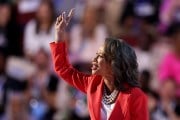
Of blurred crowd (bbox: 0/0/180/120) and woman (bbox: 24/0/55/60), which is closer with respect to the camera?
blurred crowd (bbox: 0/0/180/120)

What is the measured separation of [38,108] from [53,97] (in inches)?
9.9

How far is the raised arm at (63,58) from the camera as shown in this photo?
5855mm

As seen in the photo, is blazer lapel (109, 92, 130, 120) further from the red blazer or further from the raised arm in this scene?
the raised arm

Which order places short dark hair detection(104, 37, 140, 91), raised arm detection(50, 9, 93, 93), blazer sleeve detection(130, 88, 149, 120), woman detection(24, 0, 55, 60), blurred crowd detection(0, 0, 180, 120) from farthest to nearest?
1. woman detection(24, 0, 55, 60)
2. blurred crowd detection(0, 0, 180, 120)
3. raised arm detection(50, 9, 93, 93)
4. short dark hair detection(104, 37, 140, 91)
5. blazer sleeve detection(130, 88, 149, 120)

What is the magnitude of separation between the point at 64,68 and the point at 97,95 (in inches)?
14.8

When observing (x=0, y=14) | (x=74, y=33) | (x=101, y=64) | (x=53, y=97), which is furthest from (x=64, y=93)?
(x=101, y=64)

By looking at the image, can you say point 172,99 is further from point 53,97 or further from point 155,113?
point 53,97

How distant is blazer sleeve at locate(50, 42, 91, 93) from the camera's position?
5.88 meters

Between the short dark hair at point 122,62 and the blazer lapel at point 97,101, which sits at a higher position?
the short dark hair at point 122,62

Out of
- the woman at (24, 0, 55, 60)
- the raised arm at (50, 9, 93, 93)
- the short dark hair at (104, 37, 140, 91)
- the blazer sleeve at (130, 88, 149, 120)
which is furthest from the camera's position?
the woman at (24, 0, 55, 60)

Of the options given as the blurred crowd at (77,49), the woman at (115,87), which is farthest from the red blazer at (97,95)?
the blurred crowd at (77,49)

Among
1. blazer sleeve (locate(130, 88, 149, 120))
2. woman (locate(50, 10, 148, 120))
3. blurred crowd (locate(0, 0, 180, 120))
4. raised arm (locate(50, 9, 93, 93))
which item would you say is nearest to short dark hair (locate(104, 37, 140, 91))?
woman (locate(50, 10, 148, 120))

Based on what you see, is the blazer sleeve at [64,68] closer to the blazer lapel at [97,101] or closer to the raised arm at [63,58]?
the raised arm at [63,58]

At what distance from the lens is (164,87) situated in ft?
31.5
